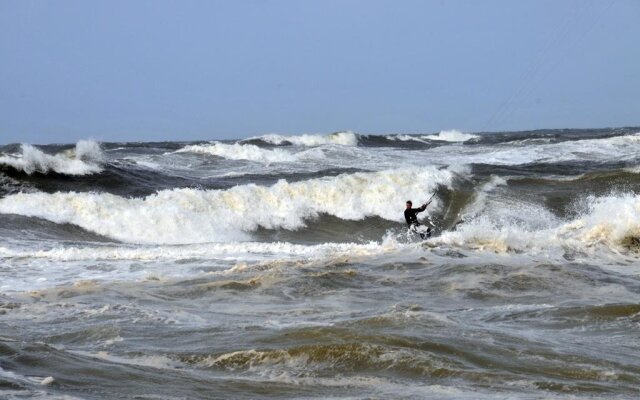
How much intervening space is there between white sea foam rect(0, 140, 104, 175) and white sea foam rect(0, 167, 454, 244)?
10.3 feet

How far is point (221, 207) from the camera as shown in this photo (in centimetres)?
2284

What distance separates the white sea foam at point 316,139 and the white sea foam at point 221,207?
1071 inches

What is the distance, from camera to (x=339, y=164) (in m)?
35.8

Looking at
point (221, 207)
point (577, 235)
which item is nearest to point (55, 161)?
point (221, 207)

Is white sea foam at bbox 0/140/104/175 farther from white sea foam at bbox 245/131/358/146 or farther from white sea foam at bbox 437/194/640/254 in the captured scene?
white sea foam at bbox 245/131/358/146

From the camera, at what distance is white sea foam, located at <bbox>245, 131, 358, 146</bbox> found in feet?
178

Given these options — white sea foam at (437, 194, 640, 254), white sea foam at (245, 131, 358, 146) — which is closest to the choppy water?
white sea foam at (437, 194, 640, 254)

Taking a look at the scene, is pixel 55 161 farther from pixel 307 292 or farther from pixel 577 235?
pixel 307 292

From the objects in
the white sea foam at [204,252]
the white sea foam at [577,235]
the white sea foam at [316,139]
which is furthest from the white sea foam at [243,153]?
the white sea foam at [204,252]

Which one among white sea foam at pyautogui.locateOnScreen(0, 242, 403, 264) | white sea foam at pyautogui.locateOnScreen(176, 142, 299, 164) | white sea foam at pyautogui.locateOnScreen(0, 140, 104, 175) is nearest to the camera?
white sea foam at pyautogui.locateOnScreen(0, 242, 403, 264)

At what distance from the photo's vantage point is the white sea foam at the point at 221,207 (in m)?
20.8

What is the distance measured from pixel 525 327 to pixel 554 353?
1.21 metres

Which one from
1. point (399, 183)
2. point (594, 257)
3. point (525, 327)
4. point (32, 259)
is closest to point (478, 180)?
point (399, 183)

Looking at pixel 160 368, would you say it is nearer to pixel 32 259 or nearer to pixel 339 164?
pixel 32 259
